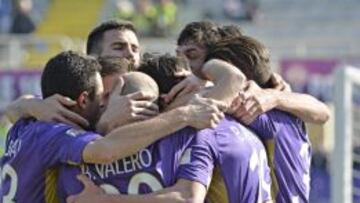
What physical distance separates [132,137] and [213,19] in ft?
51.3

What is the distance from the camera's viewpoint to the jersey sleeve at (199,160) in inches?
164

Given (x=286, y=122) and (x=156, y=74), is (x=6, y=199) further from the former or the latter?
(x=286, y=122)

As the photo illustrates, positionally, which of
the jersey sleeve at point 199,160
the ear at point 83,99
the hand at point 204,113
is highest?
the ear at point 83,99

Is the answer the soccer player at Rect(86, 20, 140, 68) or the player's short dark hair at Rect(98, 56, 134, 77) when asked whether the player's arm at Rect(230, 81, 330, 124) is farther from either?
the soccer player at Rect(86, 20, 140, 68)

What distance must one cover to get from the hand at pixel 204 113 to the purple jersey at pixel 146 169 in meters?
0.05

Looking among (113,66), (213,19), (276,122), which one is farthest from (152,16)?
(276,122)

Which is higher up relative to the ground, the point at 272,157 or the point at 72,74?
the point at 72,74

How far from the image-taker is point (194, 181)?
13.6 feet

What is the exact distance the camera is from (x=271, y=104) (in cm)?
454

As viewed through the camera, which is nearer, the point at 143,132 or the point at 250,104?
the point at 143,132

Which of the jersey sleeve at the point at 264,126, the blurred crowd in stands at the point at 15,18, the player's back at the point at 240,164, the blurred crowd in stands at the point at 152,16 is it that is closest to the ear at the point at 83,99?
the player's back at the point at 240,164

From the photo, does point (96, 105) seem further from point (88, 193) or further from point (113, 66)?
point (88, 193)

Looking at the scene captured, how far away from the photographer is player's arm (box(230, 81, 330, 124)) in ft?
14.5

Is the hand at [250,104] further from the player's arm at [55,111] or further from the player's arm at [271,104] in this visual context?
the player's arm at [55,111]
